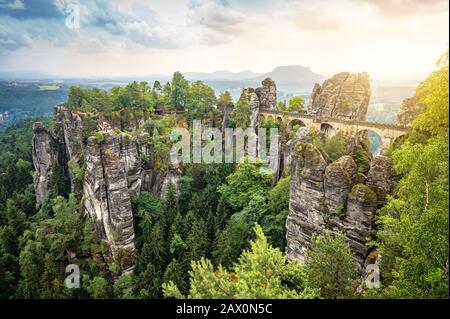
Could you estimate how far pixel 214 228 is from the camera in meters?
27.1

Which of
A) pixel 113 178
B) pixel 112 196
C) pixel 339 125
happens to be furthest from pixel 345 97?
pixel 112 196

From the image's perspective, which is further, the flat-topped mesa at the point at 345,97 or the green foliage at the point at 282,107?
the green foliage at the point at 282,107

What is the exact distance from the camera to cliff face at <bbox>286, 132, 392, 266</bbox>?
18547mm

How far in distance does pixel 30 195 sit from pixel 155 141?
2243 centimetres

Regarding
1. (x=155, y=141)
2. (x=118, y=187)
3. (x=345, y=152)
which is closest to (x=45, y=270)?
(x=118, y=187)

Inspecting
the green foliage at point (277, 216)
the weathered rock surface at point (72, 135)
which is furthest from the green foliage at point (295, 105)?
the weathered rock surface at point (72, 135)

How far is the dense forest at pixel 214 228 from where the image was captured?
10.5m

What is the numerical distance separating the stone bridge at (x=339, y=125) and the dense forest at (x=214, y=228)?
3.50m

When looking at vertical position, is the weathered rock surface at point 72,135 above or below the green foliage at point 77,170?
above

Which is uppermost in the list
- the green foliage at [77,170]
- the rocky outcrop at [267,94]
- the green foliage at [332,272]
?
the rocky outcrop at [267,94]

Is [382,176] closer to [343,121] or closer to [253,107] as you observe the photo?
[343,121]

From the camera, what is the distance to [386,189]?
18516 millimetres

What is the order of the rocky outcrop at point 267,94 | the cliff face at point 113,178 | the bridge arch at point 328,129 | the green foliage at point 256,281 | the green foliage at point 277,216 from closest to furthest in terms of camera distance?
1. the green foliage at point 256,281
2. the green foliage at point 277,216
3. the cliff face at point 113,178
4. the bridge arch at point 328,129
5. the rocky outcrop at point 267,94

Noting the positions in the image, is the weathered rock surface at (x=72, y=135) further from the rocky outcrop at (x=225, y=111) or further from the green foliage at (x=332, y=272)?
the green foliage at (x=332, y=272)
